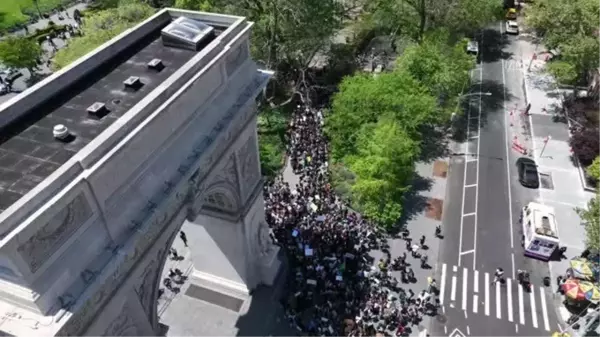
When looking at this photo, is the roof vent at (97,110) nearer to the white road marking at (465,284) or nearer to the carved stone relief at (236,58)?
the carved stone relief at (236,58)

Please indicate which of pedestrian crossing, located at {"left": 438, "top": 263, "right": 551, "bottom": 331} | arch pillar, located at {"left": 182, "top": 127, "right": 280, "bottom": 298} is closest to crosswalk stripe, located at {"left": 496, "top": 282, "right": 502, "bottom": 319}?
pedestrian crossing, located at {"left": 438, "top": 263, "right": 551, "bottom": 331}

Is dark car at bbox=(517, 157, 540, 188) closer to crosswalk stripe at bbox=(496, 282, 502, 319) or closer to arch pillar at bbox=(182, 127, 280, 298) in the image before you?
crosswalk stripe at bbox=(496, 282, 502, 319)

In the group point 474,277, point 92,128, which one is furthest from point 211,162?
point 474,277

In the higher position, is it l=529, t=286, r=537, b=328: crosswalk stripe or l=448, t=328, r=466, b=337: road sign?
l=448, t=328, r=466, b=337: road sign

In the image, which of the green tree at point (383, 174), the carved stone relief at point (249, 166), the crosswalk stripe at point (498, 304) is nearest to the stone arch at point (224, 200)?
the carved stone relief at point (249, 166)

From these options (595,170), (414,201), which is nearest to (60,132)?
(414,201)

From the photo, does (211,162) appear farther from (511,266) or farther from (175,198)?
(511,266)
